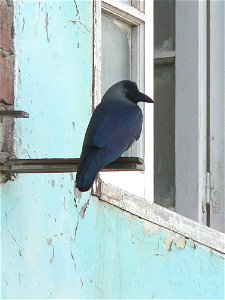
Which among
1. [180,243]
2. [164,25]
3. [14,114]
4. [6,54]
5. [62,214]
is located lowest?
[180,243]

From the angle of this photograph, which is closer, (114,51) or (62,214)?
(62,214)

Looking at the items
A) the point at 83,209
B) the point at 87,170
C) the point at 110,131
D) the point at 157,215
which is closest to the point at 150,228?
the point at 157,215

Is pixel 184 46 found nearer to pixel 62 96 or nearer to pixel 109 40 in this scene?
pixel 109 40

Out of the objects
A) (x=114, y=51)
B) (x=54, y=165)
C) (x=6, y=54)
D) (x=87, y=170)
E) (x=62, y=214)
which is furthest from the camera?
(x=114, y=51)

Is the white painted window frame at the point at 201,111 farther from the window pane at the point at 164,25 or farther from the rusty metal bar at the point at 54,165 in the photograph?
the rusty metal bar at the point at 54,165

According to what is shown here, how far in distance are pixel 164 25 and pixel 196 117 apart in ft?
1.52

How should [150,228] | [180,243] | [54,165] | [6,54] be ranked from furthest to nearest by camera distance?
1. [180,243]
2. [150,228]
3. [6,54]
4. [54,165]

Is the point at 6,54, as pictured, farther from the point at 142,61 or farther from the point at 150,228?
the point at 142,61

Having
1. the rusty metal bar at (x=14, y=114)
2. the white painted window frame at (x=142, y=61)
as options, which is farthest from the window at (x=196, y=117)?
the rusty metal bar at (x=14, y=114)

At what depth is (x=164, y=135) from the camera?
4391 mm

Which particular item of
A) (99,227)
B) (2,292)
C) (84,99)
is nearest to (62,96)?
(84,99)

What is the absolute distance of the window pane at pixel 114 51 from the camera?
3542 millimetres

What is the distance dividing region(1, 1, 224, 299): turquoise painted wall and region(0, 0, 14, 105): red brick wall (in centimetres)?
2

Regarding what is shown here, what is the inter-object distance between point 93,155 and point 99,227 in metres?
0.67
